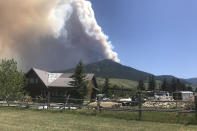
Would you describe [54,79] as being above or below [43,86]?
above

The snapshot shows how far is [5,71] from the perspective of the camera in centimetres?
3753

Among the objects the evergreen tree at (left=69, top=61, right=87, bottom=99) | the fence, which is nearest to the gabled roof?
the evergreen tree at (left=69, top=61, right=87, bottom=99)

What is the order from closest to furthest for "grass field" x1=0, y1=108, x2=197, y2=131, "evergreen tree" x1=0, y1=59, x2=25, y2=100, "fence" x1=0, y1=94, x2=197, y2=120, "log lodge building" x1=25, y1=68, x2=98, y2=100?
"grass field" x1=0, y1=108, x2=197, y2=131 < "fence" x1=0, y1=94, x2=197, y2=120 < "evergreen tree" x1=0, y1=59, x2=25, y2=100 < "log lodge building" x1=25, y1=68, x2=98, y2=100

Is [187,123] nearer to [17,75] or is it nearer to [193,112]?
[193,112]

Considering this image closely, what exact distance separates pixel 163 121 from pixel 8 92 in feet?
95.2

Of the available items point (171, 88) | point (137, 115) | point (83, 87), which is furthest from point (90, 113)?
point (171, 88)

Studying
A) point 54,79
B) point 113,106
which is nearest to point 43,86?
point 54,79

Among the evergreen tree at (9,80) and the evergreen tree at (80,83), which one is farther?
the evergreen tree at (80,83)

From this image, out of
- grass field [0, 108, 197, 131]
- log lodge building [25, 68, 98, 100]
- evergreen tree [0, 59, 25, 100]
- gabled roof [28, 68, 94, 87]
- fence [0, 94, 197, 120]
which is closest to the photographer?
grass field [0, 108, 197, 131]

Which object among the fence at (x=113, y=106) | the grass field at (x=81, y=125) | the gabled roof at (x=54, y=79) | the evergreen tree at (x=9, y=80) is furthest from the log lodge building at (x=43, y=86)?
the grass field at (x=81, y=125)

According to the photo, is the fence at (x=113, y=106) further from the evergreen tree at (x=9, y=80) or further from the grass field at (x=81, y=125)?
the evergreen tree at (x=9, y=80)

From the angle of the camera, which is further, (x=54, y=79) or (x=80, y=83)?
(x=54, y=79)

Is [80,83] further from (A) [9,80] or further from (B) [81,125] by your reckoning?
(B) [81,125]

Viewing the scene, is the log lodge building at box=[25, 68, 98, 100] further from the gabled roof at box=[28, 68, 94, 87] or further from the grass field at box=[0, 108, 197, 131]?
the grass field at box=[0, 108, 197, 131]
